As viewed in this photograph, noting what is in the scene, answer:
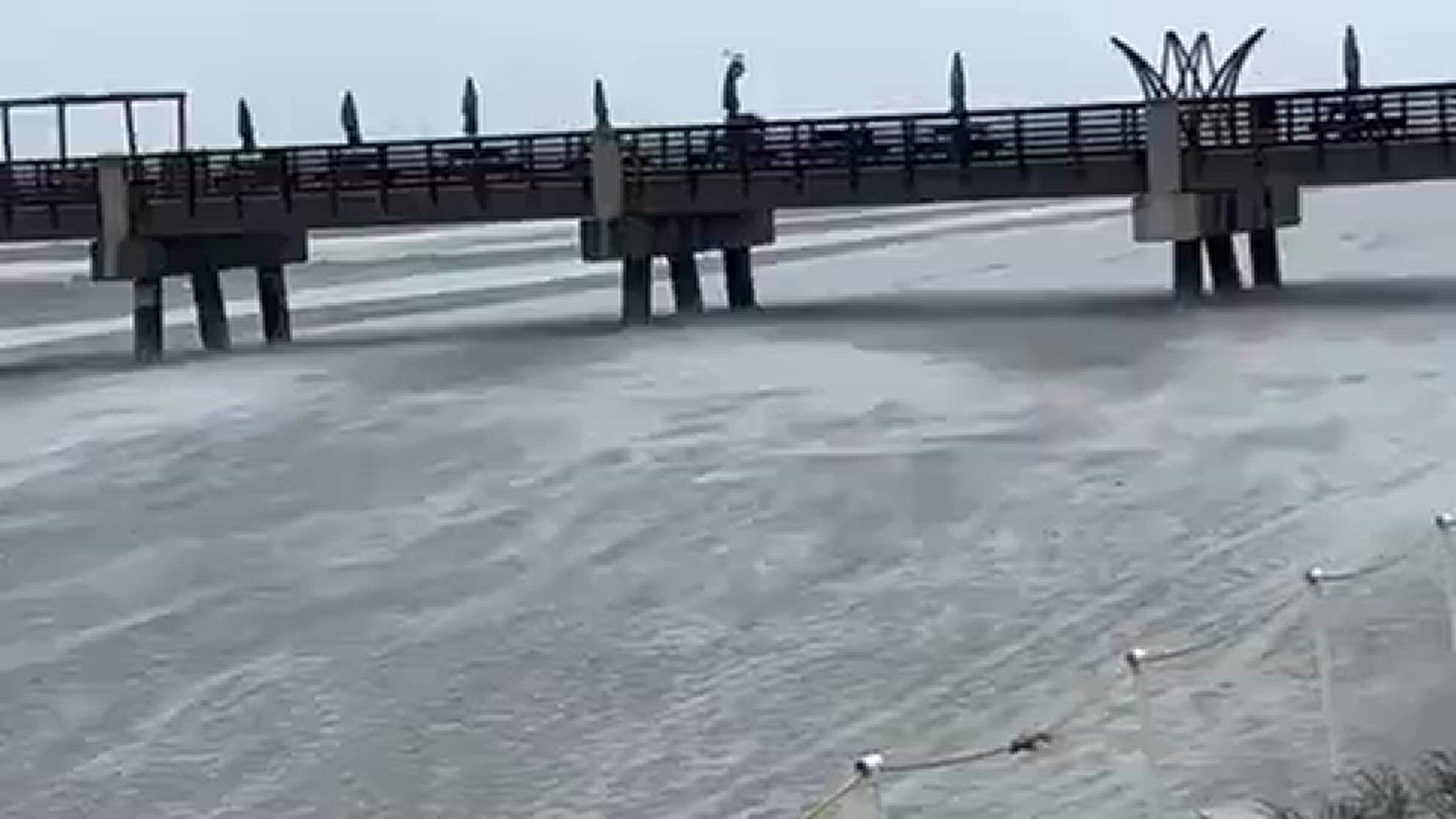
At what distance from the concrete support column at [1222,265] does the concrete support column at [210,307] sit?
50.4ft

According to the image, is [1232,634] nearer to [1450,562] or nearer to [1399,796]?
[1450,562]

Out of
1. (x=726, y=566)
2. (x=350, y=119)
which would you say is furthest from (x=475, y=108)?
(x=726, y=566)

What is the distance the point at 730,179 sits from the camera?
4209 cm

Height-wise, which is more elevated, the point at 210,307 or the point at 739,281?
the point at 210,307

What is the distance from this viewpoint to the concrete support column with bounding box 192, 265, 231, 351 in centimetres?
4491

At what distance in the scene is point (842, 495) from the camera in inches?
906

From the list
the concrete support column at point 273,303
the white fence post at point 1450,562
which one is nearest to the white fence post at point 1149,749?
the white fence post at point 1450,562

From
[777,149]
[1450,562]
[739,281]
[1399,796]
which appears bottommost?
[739,281]

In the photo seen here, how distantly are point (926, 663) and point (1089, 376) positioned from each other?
15.7m

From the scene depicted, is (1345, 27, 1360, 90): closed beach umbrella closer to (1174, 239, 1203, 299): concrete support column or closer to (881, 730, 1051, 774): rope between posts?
(1174, 239, 1203, 299): concrete support column

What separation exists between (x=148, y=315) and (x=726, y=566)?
1013 inches

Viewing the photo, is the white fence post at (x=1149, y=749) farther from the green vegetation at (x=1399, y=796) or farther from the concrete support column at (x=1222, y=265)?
the concrete support column at (x=1222, y=265)

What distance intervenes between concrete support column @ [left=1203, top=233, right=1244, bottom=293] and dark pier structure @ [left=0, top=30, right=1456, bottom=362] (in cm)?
4

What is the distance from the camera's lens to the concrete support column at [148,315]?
43.9 m
